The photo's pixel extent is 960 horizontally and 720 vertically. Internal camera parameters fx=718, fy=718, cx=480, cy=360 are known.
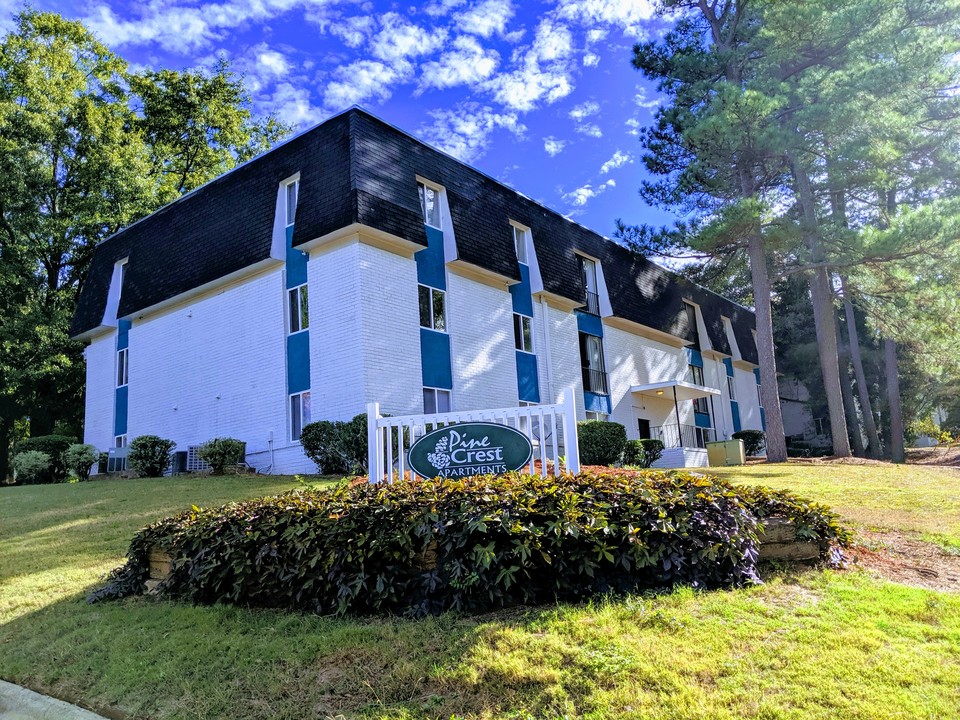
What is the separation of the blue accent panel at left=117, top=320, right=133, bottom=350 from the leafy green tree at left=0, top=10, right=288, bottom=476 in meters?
3.24

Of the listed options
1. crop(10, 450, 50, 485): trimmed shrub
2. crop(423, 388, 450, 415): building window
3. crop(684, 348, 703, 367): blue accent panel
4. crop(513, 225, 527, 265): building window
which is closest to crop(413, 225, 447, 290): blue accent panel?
crop(423, 388, 450, 415): building window

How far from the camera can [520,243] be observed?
22734 mm

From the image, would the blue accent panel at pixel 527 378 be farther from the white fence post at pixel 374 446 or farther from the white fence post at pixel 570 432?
the white fence post at pixel 570 432

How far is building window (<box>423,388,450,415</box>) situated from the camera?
18016mm

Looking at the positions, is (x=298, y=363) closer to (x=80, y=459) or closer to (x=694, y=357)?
(x=80, y=459)

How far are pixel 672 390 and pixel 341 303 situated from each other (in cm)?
1565

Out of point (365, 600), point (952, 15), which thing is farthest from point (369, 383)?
point (952, 15)

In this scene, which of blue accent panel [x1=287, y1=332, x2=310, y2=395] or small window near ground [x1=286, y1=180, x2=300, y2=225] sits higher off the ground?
small window near ground [x1=286, y1=180, x2=300, y2=225]

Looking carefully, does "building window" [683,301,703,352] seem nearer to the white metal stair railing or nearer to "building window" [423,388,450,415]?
"building window" [423,388,450,415]

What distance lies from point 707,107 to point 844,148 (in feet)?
13.9

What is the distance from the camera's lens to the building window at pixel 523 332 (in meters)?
21.6

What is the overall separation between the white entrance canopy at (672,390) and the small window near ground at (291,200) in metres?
14.1

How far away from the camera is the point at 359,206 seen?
16.3 m

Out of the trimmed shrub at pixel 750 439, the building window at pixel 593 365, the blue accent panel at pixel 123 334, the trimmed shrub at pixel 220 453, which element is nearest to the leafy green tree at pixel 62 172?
the blue accent panel at pixel 123 334
